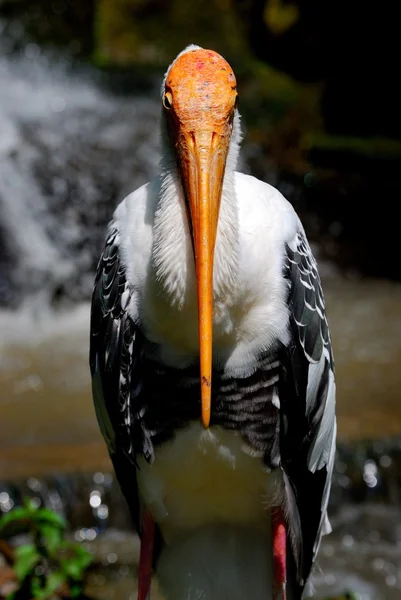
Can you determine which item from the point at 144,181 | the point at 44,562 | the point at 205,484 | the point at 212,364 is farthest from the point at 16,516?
the point at 144,181

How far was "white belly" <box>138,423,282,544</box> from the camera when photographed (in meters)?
3.28

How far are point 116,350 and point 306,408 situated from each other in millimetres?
646

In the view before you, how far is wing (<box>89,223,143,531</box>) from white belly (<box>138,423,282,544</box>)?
0.42 feet

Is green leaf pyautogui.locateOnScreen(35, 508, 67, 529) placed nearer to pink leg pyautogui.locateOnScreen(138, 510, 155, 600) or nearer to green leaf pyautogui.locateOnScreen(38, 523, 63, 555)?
green leaf pyautogui.locateOnScreen(38, 523, 63, 555)

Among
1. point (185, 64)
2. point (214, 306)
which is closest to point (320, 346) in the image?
point (214, 306)

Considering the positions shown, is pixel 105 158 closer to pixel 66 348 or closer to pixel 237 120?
pixel 66 348

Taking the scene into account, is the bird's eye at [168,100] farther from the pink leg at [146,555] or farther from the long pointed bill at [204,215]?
the pink leg at [146,555]

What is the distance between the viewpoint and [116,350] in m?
3.25

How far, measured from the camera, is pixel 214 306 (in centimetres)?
295

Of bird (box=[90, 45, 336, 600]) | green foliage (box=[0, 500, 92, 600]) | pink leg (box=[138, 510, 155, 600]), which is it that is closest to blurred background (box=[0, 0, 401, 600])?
green foliage (box=[0, 500, 92, 600])

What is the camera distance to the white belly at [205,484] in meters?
3.28

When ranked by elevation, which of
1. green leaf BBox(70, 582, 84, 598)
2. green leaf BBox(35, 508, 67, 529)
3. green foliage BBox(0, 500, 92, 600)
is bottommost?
green leaf BBox(70, 582, 84, 598)

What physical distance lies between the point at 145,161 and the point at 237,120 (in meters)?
7.20

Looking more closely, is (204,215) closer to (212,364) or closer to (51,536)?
(212,364)
